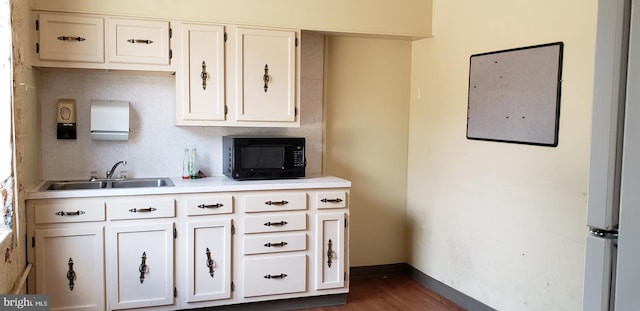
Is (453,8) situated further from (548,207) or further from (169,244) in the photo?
(169,244)

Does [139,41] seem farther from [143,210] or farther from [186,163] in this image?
[143,210]

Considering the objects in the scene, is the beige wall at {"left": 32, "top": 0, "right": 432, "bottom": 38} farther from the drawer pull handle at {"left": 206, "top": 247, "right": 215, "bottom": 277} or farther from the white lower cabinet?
the drawer pull handle at {"left": 206, "top": 247, "right": 215, "bottom": 277}

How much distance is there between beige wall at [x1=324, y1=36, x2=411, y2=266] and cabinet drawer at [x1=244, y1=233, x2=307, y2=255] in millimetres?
823

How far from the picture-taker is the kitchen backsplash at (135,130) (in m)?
3.56

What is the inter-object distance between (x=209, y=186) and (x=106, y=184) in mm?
776

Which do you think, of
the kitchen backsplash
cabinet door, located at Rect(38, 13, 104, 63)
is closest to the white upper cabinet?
cabinet door, located at Rect(38, 13, 104, 63)

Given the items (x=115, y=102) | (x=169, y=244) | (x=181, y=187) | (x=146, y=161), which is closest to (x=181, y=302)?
(x=169, y=244)

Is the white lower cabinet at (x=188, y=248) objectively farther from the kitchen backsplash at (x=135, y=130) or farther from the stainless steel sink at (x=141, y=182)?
the kitchen backsplash at (x=135, y=130)

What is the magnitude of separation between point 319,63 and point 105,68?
158 centimetres

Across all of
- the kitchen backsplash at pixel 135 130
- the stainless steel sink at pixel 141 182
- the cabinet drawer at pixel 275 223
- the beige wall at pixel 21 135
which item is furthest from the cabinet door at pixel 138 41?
the cabinet drawer at pixel 275 223

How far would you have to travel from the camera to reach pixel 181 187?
3316 millimetres

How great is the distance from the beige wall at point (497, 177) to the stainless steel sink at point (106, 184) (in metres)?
2.00

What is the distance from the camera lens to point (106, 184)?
3598 millimetres

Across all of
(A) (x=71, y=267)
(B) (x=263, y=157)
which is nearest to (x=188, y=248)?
(A) (x=71, y=267)
